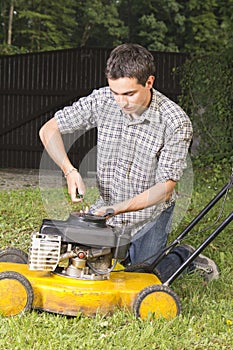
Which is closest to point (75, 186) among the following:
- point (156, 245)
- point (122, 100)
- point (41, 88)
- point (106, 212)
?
point (106, 212)

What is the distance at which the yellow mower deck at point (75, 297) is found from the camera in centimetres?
285

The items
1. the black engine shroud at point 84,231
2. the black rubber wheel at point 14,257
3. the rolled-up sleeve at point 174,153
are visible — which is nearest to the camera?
the black engine shroud at point 84,231

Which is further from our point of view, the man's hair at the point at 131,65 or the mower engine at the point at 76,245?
the man's hair at the point at 131,65

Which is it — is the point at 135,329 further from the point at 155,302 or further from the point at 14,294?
the point at 14,294

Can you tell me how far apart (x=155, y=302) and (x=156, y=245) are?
2.55 feet

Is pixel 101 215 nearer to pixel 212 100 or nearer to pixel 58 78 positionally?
pixel 212 100

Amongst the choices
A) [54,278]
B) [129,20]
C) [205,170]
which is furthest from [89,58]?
[129,20]

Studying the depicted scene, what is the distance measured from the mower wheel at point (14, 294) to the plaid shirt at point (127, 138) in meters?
0.82

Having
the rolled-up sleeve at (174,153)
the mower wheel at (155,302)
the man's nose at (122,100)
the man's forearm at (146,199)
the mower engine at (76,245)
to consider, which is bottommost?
the mower wheel at (155,302)

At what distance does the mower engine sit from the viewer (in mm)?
2805

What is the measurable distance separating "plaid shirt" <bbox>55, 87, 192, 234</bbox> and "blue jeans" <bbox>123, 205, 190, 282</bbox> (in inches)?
4.3

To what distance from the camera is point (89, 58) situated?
1118cm

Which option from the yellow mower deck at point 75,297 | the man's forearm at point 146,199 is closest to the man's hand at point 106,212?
the man's forearm at point 146,199

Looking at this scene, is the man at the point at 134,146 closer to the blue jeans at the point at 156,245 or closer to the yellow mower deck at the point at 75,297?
the blue jeans at the point at 156,245
